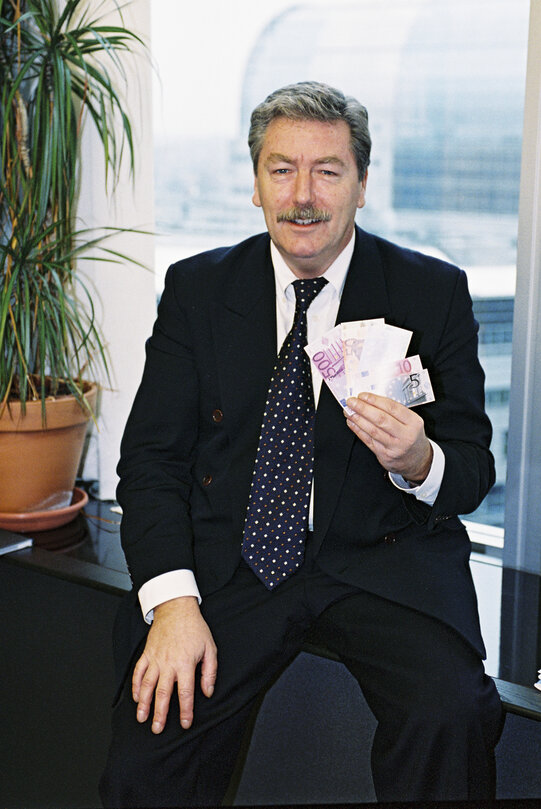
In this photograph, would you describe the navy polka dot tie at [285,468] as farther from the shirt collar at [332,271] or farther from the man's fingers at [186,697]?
the man's fingers at [186,697]

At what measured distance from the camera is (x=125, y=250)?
117 inches

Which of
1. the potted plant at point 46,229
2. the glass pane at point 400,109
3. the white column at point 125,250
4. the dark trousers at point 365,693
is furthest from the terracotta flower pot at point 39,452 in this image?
the dark trousers at point 365,693

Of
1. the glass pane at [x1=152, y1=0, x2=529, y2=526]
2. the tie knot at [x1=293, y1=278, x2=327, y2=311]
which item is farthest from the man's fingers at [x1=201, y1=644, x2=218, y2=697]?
the glass pane at [x1=152, y1=0, x2=529, y2=526]

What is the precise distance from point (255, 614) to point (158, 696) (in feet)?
0.90

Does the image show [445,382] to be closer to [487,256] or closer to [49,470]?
[487,256]

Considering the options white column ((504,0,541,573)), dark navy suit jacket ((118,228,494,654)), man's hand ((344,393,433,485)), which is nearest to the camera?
man's hand ((344,393,433,485))

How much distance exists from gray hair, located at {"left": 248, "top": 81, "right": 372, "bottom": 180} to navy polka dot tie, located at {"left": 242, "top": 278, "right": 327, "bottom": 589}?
0.31 m

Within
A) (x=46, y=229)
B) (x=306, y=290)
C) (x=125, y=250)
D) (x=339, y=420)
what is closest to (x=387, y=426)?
(x=339, y=420)

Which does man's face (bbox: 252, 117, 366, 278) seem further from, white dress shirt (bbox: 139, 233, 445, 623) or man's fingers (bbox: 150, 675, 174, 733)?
man's fingers (bbox: 150, 675, 174, 733)

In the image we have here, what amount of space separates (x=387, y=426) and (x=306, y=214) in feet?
1.64

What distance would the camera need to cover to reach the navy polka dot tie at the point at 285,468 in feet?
6.21

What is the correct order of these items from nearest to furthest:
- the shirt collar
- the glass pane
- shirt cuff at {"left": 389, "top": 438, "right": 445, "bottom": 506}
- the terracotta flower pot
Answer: shirt cuff at {"left": 389, "top": 438, "right": 445, "bottom": 506}
the shirt collar
the glass pane
the terracotta flower pot

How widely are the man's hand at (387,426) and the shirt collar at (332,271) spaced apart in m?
0.40

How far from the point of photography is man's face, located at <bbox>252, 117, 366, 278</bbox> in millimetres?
1865
